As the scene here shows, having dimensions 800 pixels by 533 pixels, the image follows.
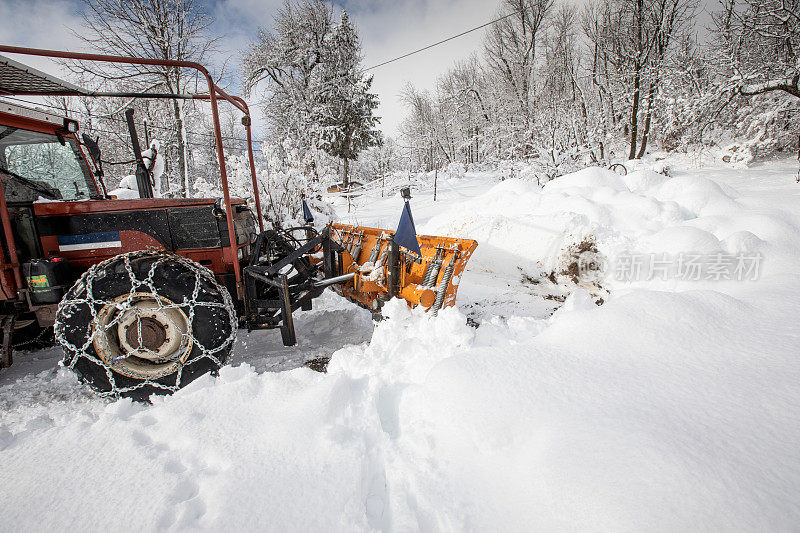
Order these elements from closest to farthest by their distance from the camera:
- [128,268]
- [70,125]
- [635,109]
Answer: [128,268] < [70,125] < [635,109]

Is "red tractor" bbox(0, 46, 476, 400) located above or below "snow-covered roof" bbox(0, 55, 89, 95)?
below

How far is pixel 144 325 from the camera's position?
258 centimetres

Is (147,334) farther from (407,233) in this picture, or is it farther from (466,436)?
Result: (466,436)

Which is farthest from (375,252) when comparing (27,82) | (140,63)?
(27,82)

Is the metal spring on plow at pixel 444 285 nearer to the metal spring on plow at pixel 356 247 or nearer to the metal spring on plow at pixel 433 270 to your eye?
the metal spring on plow at pixel 433 270

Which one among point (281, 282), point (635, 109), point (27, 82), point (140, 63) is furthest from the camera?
point (635, 109)

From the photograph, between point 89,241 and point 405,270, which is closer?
point 89,241

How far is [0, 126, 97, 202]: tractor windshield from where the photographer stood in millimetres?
2975

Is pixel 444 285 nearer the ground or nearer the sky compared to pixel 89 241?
nearer the ground

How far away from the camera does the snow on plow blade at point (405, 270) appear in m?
3.18

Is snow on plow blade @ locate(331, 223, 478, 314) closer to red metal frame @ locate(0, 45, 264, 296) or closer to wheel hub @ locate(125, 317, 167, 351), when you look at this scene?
red metal frame @ locate(0, 45, 264, 296)

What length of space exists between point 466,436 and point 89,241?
3.35 m

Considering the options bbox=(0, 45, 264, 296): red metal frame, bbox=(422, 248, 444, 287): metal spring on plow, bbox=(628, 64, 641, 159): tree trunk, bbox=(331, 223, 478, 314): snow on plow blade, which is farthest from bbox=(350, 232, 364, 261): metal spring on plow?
bbox=(628, 64, 641, 159): tree trunk

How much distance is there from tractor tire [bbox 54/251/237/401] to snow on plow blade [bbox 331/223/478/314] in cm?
145
